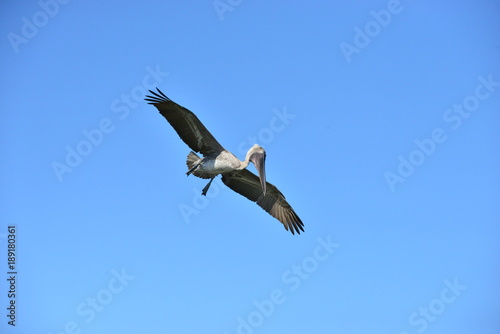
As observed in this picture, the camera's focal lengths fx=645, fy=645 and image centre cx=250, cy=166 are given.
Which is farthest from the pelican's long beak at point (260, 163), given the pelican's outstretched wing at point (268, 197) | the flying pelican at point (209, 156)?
the pelican's outstretched wing at point (268, 197)

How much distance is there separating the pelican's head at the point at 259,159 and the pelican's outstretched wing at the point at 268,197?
1041 mm

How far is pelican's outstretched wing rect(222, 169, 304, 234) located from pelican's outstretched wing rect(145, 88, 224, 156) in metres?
1.36

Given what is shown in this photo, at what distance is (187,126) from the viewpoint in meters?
15.8

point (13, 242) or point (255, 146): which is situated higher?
point (13, 242)

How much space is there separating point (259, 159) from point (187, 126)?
1.97 metres

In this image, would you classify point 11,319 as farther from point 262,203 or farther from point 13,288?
point 262,203

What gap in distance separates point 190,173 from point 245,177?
6.13ft

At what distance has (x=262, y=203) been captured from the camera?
1828cm

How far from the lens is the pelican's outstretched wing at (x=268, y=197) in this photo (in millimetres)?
17547

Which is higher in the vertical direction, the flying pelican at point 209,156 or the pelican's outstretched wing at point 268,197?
the flying pelican at point 209,156

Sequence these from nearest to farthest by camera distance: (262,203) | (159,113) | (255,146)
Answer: (159,113) < (255,146) < (262,203)

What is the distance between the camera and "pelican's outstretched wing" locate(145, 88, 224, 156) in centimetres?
1523

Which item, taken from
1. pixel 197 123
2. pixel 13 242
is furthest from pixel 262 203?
pixel 13 242

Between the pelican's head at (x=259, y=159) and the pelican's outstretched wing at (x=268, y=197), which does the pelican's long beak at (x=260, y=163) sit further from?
the pelican's outstretched wing at (x=268, y=197)
